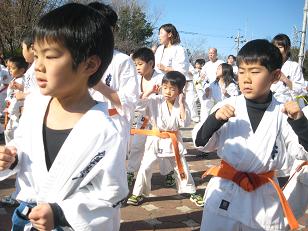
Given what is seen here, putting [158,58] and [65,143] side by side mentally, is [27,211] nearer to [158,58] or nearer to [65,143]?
[65,143]

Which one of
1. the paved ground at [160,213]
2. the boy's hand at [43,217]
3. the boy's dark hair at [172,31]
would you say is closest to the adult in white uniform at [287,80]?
the paved ground at [160,213]

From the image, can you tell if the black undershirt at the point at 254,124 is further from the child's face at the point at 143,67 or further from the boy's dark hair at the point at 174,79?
the child's face at the point at 143,67

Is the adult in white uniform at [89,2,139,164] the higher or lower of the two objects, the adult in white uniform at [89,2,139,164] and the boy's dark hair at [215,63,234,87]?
the higher

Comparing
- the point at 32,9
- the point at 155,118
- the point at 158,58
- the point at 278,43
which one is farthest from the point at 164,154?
the point at 32,9

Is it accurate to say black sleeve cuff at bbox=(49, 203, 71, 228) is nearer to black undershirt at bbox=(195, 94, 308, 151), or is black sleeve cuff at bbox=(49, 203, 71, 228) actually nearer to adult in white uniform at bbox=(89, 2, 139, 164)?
black undershirt at bbox=(195, 94, 308, 151)

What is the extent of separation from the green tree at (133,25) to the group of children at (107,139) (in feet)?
105

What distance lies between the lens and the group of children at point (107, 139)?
5.27 feet

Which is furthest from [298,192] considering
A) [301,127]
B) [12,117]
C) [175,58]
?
[12,117]

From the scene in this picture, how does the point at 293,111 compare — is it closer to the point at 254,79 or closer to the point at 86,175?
the point at 254,79

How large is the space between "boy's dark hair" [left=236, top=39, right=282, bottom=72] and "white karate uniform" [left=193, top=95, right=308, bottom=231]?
0.28m

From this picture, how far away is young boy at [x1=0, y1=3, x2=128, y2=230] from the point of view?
1583mm

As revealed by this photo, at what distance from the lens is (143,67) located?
4910 millimetres

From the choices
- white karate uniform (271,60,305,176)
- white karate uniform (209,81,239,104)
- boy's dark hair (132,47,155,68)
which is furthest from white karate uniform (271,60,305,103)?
white karate uniform (209,81,239,104)

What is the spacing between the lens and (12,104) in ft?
19.2
